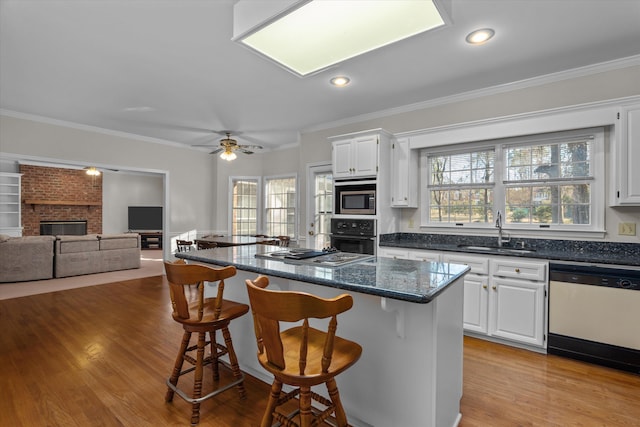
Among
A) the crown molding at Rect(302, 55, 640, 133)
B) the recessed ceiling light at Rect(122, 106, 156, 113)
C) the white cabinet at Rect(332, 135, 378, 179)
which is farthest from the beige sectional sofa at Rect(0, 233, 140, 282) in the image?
the crown molding at Rect(302, 55, 640, 133)

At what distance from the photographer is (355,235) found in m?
4.02

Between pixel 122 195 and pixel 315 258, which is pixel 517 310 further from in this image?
pixel 122 195

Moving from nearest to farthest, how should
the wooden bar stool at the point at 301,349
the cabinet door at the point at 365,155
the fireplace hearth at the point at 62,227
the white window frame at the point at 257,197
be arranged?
the wooden bar stool at the point at 301,349 → the cabinet door at the point at 365,155 → the white window frame at the point at 257,197 → the fireplace hearth at the point at 62,227

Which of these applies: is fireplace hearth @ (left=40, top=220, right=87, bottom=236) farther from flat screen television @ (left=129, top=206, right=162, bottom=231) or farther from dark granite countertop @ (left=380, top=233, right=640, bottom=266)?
dark granite countertop @ (left=380, top=233, right=640, bottom=266)

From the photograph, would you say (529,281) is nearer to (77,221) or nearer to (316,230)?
(316,230)

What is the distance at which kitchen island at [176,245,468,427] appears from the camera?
4.91ft

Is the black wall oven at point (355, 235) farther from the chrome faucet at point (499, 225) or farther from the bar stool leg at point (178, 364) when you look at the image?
the bar stool leg at point (178, 364)

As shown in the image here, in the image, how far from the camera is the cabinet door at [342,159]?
410 centimetres

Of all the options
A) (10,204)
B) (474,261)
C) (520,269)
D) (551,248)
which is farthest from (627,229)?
(10,204)

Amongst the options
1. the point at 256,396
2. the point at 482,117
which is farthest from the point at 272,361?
the point at 482,117

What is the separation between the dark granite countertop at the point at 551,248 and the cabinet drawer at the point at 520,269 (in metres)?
0.07

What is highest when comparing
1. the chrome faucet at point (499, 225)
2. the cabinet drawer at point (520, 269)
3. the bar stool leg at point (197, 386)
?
the chrome faucet at point (499, 225)

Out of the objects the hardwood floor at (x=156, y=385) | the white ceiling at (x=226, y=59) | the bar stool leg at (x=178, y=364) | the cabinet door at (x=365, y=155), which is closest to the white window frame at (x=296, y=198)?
the white ceiling at (x=226, y=59)

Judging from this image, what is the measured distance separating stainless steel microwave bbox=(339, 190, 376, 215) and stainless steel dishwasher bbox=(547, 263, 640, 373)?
6.35 feet
